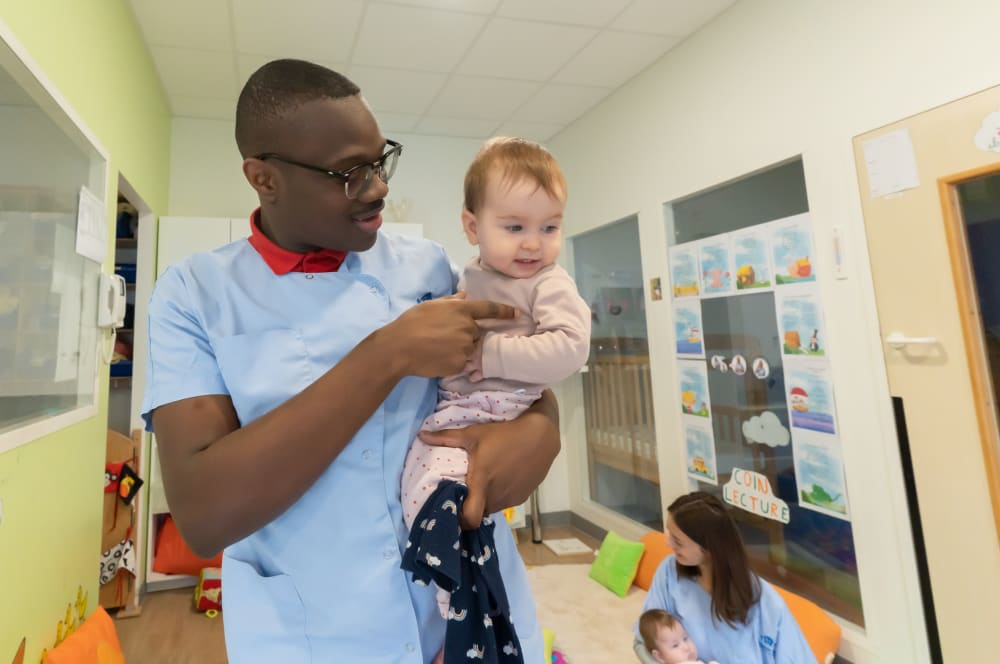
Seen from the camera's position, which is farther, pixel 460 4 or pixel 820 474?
pixel 460 4

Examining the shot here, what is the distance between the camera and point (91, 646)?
1955mm

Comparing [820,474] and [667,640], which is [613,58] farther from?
[667,640]

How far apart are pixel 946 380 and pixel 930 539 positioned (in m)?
0.60

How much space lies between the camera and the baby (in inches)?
83.0

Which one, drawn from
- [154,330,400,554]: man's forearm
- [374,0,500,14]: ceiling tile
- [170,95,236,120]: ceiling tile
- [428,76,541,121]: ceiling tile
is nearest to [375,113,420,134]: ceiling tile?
[428,76,541,121]: ceiling tile

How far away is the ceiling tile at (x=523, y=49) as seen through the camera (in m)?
3.05

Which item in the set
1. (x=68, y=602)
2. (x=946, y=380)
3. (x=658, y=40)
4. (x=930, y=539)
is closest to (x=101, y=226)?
(x=68, y=602)

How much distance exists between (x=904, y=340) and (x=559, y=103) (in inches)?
111

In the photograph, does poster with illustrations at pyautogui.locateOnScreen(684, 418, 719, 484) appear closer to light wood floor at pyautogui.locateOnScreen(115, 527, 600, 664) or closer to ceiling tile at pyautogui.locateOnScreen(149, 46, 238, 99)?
light wood floor at pyautogui.locateOnScreen(115, 527, 600, 664)

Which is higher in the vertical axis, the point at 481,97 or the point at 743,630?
the point at 481,97

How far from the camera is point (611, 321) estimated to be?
13.5ft

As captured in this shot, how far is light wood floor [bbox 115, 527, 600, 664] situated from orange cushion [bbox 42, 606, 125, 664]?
1.81 ft

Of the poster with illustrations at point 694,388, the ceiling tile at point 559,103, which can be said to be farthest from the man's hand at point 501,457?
the ceiling tile at point 559,103

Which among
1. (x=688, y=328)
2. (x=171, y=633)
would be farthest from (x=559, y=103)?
(x=171, y=633)
